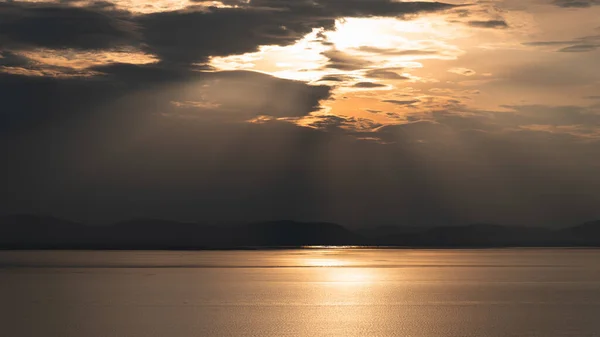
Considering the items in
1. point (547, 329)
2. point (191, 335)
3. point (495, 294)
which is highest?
point (495, 294)

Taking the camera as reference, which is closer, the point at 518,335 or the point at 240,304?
the point at 518,335

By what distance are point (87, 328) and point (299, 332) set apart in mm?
11012

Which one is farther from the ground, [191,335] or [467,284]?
[467,284]

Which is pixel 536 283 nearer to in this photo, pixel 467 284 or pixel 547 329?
pixel 467 284

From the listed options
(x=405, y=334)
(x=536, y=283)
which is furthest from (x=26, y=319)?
(x=536, y=283)

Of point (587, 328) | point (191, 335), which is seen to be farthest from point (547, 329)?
point (191, 335)

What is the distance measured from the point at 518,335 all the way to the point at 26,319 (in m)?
26.7

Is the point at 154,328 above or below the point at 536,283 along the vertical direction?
below

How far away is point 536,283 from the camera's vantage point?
87.1 m

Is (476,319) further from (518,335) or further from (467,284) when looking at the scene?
(467,284)

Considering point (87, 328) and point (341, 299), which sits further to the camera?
point (341, 299)

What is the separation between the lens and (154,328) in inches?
1658

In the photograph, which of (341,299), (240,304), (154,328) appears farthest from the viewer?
(341,299)

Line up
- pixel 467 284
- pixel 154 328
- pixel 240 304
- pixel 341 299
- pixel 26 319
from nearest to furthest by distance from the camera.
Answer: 1. pixel 154 328
2. pixel 26 319
3. pixel 240 304
4. pixel 341 299
5. pixel 467 284
